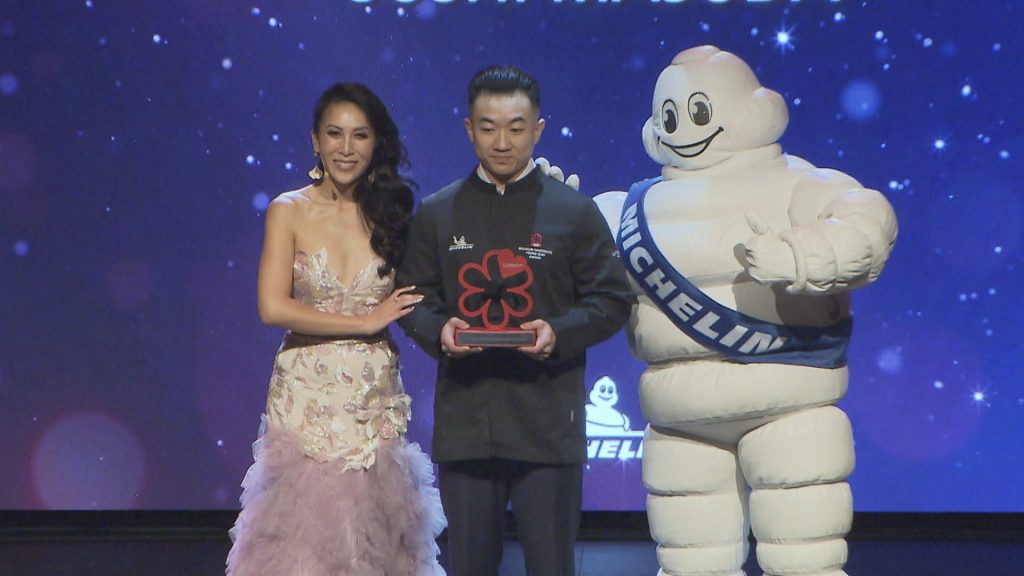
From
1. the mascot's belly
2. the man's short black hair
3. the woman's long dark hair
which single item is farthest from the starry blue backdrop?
Result: the man's short black hair

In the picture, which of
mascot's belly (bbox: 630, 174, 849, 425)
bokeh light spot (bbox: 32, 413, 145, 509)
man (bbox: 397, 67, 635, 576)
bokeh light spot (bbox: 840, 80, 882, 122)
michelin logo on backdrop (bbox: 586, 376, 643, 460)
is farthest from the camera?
bokeh light spot (bbox: 32, 413, 145, 509)

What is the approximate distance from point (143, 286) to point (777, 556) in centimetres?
255

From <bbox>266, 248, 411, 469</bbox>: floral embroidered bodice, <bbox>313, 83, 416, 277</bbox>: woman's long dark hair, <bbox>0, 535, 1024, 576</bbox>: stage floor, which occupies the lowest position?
<bbox>0, 535, 1024, 576</bbox>: stage floor

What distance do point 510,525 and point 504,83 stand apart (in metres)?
2.31

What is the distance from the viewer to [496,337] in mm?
2305

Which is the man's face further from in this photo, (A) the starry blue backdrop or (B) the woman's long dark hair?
(A) the starry blue backdrop

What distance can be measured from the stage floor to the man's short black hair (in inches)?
76.8

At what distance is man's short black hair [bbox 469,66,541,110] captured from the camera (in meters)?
2.48

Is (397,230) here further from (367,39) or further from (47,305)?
(47,305)

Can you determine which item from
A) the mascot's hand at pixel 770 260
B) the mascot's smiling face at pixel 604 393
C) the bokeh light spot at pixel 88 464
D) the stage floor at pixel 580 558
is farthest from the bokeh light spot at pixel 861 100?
the bokeh light spot at pixel 88 464

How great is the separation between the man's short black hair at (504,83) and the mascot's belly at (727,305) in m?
0.52

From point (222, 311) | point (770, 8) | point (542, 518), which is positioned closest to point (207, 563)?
point (222, 311)

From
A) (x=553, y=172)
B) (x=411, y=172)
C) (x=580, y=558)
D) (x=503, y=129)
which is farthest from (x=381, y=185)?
(x=580, y=558)

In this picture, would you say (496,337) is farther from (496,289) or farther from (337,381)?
(337,381)
